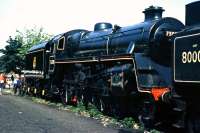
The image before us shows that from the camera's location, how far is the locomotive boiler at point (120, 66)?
1267 centimetres

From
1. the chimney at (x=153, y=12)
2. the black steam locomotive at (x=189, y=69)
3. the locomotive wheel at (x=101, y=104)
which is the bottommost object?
the locomotive wheel at (x=101, y=104)

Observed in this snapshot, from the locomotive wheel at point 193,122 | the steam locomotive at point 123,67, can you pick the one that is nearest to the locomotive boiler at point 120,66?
the steam locomotive at point 123,67

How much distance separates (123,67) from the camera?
13883mm

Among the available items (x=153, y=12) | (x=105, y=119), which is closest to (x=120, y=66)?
(x=105, y=119)

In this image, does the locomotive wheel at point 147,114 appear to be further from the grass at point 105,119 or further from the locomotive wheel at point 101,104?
the locomotive wheel at point 101,104

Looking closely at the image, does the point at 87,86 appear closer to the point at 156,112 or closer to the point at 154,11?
the point at 154,11

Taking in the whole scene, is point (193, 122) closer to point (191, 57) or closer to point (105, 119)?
point (191, 57)

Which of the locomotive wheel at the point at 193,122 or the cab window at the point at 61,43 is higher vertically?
the cab window at the point at 61,43

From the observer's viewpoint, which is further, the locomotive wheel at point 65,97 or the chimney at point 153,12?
the locomotive wheel at point 65,97

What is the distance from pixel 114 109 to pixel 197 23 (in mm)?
5785

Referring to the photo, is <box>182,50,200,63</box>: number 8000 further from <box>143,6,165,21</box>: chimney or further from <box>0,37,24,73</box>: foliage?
<box>0,37,24,73</box>: foliage

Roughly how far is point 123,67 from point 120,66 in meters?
0.30

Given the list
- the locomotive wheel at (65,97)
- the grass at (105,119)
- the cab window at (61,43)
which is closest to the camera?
the grass at (105,119)

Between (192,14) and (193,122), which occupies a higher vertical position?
(192,14)
